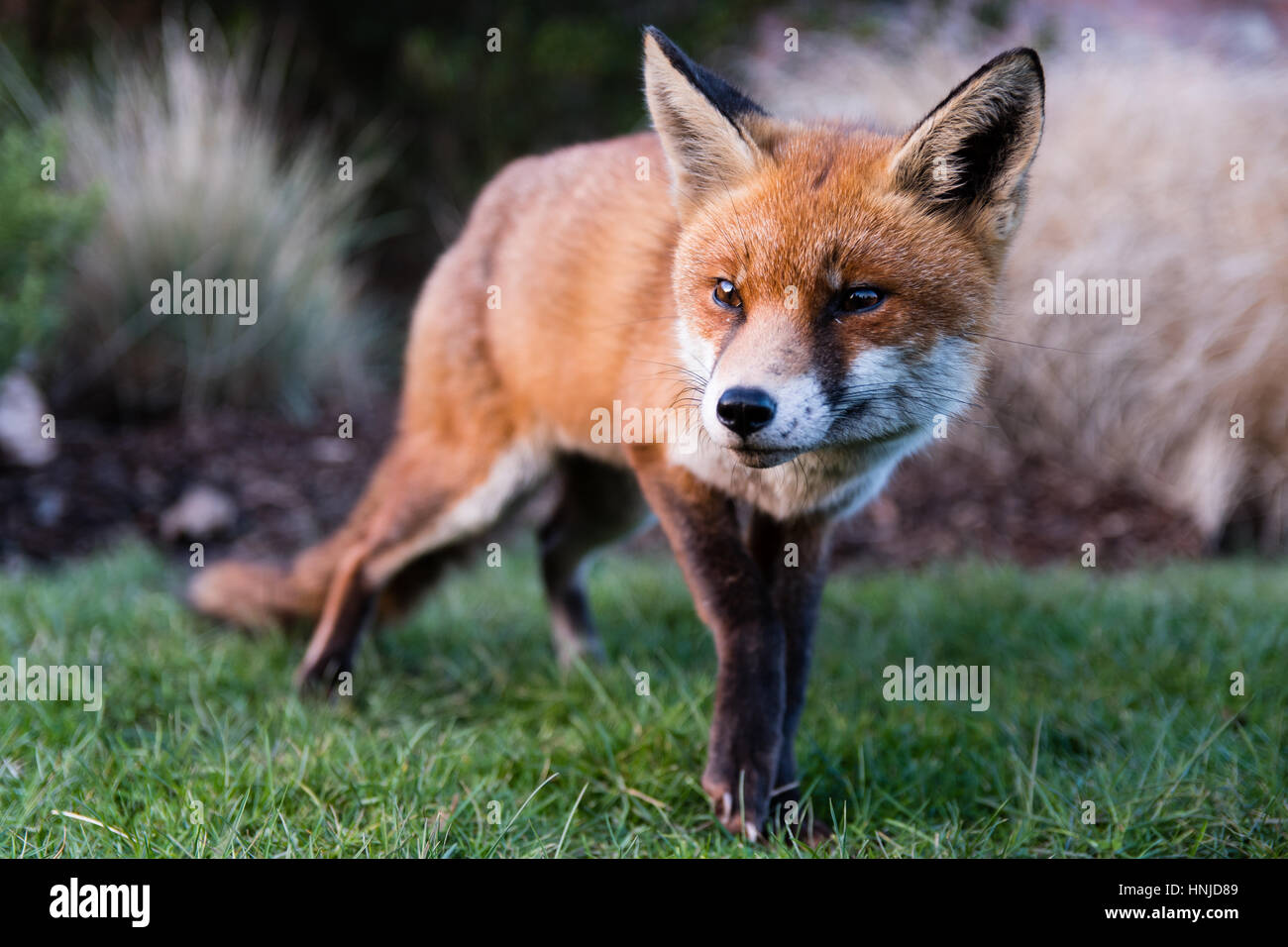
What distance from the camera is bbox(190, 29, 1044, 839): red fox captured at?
2381mm

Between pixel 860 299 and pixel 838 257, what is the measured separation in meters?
0.11

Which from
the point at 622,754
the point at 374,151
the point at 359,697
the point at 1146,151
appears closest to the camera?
the point at 622,754

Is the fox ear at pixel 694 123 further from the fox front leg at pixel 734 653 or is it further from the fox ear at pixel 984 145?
the fox front leg at pixel 734 653

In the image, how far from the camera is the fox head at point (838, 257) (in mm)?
2291

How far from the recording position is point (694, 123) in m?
2.66

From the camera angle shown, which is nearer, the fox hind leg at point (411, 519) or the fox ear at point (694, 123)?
the fox ear at point (694, 123)

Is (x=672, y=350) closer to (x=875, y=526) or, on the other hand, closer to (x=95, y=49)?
(x=875, y=526)

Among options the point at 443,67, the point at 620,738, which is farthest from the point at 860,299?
the point at 443,67

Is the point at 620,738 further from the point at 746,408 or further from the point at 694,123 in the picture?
the point at 694,123

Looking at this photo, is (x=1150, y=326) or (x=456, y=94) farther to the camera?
(x=456, y=94)

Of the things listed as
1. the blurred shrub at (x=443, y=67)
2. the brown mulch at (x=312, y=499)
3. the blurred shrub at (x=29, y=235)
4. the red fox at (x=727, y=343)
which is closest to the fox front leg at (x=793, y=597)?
the red fox at (x=727, y=343)

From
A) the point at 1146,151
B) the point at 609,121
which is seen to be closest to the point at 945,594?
the point at 1146,151

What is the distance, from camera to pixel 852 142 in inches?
106

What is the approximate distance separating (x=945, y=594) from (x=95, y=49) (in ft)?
26.6
